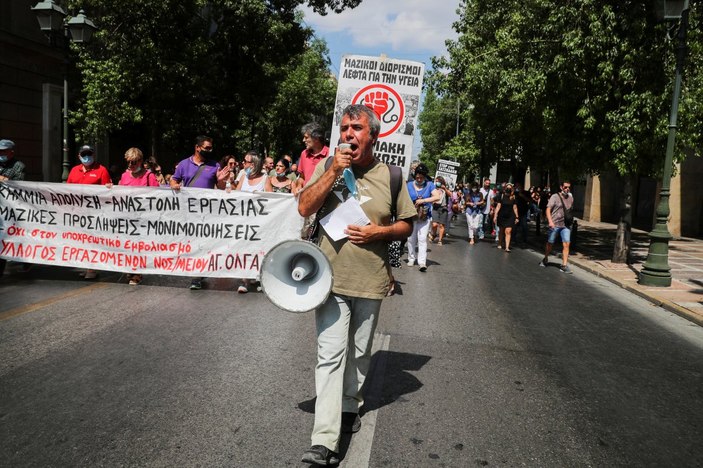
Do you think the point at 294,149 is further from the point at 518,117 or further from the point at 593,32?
the point at 593,32

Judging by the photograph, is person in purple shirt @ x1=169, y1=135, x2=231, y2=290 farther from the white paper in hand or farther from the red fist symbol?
the white paper in hand

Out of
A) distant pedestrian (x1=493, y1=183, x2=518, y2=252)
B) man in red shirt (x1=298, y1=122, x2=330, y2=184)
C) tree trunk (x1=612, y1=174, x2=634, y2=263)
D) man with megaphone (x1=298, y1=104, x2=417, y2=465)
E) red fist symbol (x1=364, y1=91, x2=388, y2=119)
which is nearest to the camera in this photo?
man with megaphone (x1=298, y1=104, x2=417, y2=465)

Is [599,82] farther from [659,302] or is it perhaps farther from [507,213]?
[659,302]

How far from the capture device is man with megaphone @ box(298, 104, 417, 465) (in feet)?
10.7

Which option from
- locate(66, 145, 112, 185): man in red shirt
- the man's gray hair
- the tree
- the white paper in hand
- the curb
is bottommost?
the curb

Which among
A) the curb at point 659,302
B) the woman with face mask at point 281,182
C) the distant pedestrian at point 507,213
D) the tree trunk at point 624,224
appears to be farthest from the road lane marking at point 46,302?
the tree trunk at point 624,224

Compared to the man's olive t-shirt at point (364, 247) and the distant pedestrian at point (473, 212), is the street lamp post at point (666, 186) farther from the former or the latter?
the man's olive t-shirt at point (364, 247)

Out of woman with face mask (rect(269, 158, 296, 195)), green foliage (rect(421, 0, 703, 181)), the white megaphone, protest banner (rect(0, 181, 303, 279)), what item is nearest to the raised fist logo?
protest banner (rect(0, 181, 303, 279))

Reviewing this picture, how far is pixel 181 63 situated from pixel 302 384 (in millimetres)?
15651

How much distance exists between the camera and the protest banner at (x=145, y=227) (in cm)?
791

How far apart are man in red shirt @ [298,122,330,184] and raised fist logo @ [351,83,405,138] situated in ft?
2.64

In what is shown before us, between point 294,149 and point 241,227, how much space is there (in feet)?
131

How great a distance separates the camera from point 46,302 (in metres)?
6.75

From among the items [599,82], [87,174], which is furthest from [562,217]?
[87,174]
